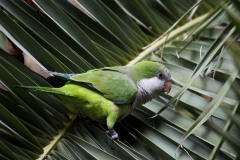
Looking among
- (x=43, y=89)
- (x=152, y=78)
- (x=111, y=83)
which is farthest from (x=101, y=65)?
(x=43, y=89)

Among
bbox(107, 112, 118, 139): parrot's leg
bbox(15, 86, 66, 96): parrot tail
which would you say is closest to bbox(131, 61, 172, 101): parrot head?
bbox(107, 112, 118, 139): parrot's leg

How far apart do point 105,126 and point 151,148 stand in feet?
0.69

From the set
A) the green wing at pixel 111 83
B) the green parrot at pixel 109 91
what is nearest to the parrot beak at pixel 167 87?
the green parrot at pixel 109 91

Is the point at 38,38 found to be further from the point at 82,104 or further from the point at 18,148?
the point at 18,148

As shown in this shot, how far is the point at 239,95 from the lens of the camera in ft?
2.15

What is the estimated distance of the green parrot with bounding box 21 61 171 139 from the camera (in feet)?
4.46

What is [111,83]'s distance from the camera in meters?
1.44

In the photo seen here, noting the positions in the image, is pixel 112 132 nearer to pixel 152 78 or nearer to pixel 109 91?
pixel 109 91

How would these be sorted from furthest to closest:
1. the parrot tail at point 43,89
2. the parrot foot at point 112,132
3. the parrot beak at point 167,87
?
the parrot beak at point 167,87 → the parrot foot at point 112,132 → the parrot tail at point 43,89

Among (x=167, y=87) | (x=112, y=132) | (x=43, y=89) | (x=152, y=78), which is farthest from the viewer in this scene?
(x=152, y=78)

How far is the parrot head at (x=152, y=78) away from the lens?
152cm

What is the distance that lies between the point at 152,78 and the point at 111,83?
0.24 metres

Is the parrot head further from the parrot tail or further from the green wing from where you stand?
the parrot tail

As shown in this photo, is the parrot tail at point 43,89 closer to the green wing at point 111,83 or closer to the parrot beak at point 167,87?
the green wing at point 111,83
